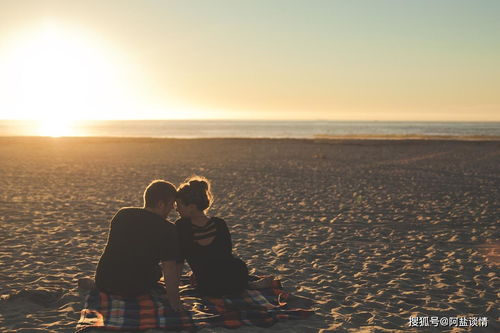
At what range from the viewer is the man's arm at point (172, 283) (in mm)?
5328

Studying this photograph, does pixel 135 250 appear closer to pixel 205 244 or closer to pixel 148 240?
pixel 148 240

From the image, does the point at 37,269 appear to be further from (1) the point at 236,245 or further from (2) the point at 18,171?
(2) the point at 18,171

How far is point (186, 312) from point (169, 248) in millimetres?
743

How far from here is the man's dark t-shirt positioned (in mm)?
5336

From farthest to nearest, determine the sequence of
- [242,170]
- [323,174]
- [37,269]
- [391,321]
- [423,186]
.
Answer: [242,170]
[323,174]
[423,186]
[37,269]
[391,321]

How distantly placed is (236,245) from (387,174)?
1380 cm

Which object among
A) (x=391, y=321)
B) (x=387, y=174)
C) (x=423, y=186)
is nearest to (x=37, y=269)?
(x=391, y=321)

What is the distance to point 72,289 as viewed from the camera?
633cm

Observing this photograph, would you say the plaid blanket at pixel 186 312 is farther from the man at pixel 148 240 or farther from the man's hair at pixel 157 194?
the man's hair at pixel 157 194

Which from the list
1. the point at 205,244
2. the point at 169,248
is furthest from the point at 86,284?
the point at 205,244

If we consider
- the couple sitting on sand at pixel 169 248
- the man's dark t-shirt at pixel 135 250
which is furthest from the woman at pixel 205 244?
the man's dark t-shirt at pixel 135 250

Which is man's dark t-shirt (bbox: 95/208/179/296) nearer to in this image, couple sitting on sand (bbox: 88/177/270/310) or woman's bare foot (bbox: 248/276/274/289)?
couple sitting on sand (bbox: 88/177/270/310)

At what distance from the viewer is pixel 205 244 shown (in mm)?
5746

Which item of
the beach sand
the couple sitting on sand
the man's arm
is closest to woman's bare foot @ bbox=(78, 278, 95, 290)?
the beach sand
